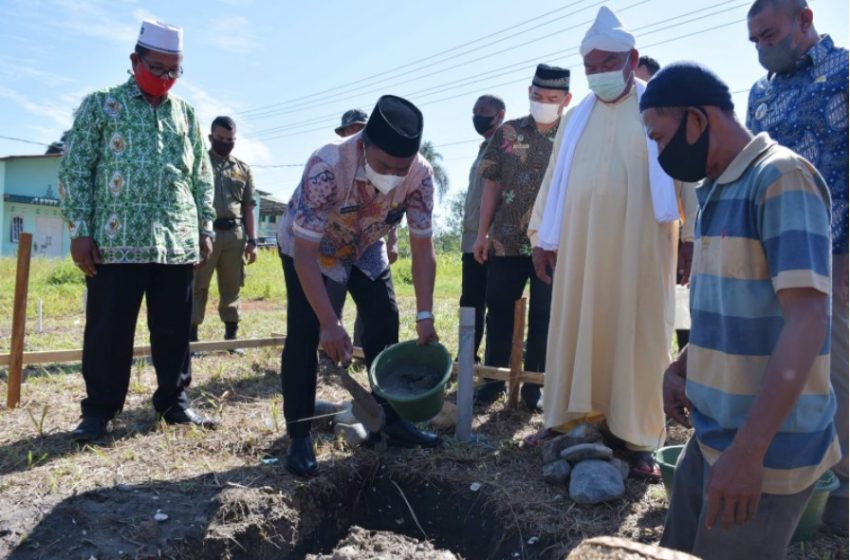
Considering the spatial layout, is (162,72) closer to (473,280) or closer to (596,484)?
(473,280)

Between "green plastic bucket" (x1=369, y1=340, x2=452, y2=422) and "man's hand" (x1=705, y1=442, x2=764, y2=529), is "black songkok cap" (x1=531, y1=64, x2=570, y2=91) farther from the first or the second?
"man's hand" (x1=705, y1=442, x2=764, y2=529)

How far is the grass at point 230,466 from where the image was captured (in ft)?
9.46

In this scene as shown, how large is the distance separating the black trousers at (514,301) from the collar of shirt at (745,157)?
2579 mm

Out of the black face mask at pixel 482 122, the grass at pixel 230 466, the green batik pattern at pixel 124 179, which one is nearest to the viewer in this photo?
the grass at pixel 230 466

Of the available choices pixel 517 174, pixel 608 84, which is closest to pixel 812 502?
pixel 608 84

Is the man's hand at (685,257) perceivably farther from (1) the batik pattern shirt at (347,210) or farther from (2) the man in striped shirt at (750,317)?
(2) the man in striped shirt at (750,317)

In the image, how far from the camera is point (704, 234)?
1873mm

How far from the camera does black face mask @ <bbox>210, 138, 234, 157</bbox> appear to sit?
6.16 metres

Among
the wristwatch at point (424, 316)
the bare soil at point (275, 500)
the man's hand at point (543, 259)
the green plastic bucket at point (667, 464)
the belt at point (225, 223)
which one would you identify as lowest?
the bare soil at point (275, 500)

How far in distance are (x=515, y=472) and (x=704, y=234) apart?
6.44 feet

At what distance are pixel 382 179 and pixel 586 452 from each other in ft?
5.33

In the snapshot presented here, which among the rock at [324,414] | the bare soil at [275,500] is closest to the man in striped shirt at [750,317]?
the bare soil at [275,500]

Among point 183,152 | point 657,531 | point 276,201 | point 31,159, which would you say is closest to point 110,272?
point 183,152

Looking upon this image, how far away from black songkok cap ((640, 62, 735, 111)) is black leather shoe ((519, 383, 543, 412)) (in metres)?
2.97
